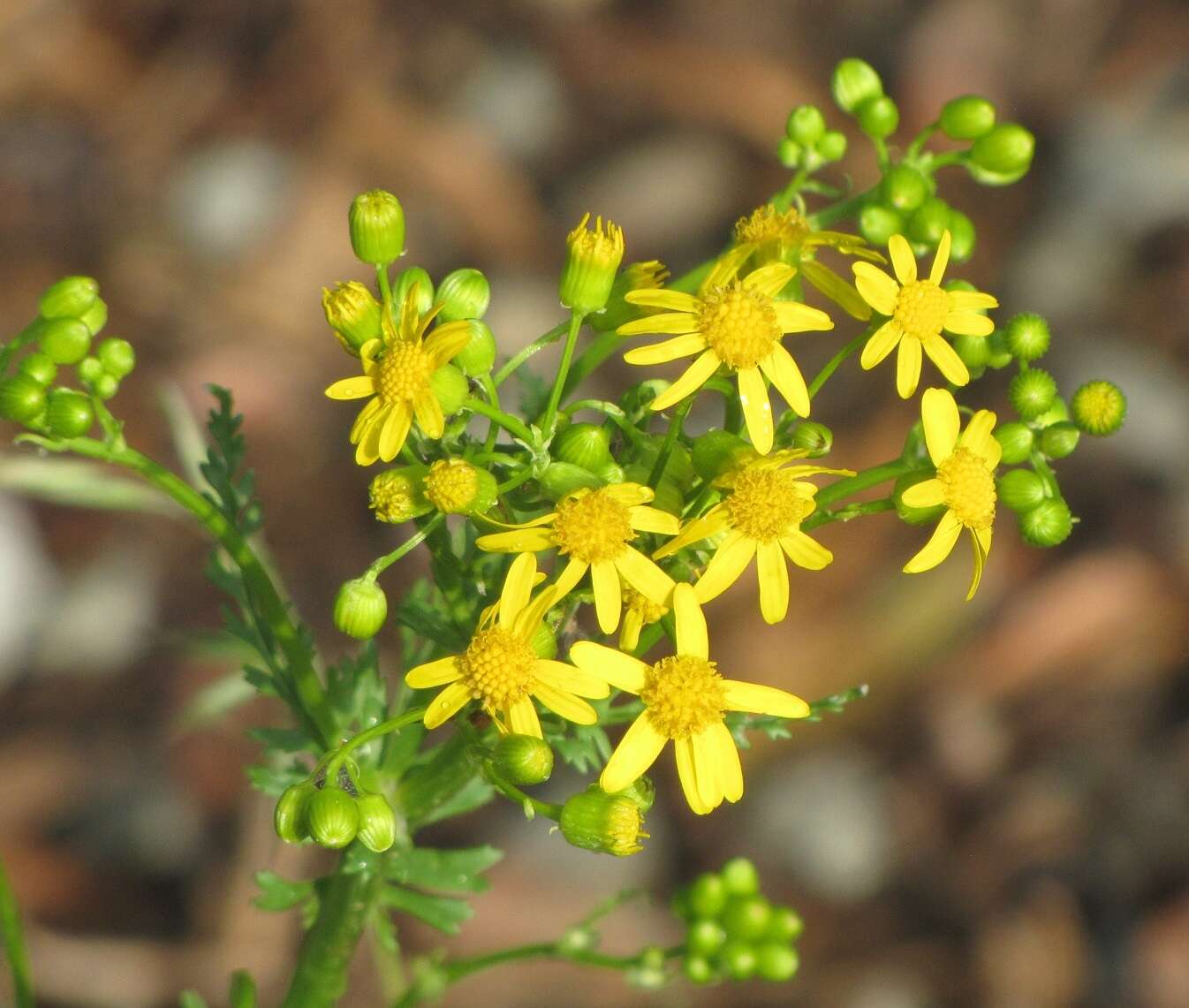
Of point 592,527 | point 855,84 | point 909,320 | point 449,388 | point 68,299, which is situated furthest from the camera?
point 855,84

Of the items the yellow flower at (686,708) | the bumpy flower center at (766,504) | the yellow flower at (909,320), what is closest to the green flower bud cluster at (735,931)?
the yellow flower at (686,708)

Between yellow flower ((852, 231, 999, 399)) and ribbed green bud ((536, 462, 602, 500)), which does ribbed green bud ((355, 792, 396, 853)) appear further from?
yellow flower ((852, 231, 999, 399))

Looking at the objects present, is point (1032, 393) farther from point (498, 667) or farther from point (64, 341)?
point (64, 341)

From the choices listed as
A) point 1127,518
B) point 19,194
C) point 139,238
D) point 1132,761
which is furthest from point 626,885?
point 19,194

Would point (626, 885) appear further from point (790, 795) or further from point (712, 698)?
point (712, 698)

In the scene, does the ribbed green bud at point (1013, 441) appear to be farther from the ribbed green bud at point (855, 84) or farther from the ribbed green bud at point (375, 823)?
the ribbed green bud at point (375, 823)

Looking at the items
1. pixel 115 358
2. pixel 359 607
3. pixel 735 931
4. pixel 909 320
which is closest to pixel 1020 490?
pixel 909 320
